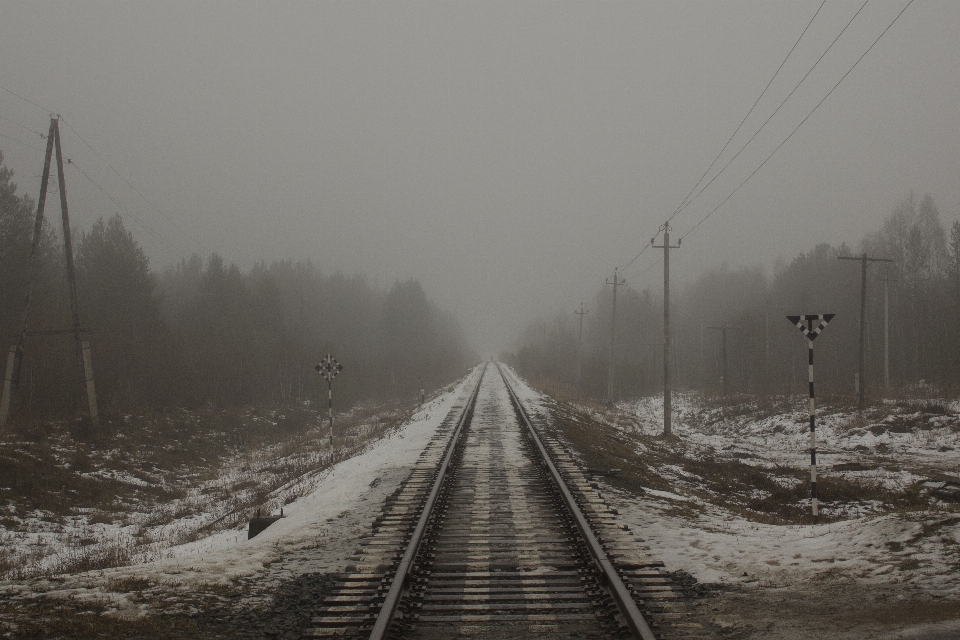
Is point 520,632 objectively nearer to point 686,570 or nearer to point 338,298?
point 686,570

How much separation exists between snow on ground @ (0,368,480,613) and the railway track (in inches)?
17.7

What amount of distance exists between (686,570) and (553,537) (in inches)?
70.1

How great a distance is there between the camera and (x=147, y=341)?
34188mm

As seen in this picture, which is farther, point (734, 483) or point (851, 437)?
point (851, 437)

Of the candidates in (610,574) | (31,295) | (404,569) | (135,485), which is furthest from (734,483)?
(31,295)

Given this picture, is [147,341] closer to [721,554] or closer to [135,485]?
[135,485]

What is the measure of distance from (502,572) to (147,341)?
34467 mm

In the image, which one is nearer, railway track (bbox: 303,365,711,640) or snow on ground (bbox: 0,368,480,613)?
railway track (bbox: 303,365,711,640)

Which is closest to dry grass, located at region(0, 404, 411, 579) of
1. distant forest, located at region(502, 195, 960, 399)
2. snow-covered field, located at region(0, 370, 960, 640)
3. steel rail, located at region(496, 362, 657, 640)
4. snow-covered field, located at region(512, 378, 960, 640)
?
snow-covered field, located at region(0, 370, 960, 640)

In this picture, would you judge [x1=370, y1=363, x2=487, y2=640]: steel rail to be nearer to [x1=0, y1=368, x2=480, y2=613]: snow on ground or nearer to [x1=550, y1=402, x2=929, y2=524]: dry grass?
[x1=0, y1=368, x2=480, y2=613]: snow on ground

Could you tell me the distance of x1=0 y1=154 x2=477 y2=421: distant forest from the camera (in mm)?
26047

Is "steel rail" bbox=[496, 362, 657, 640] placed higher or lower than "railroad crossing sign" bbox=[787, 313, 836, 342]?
lower

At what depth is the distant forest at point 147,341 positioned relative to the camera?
26047mm

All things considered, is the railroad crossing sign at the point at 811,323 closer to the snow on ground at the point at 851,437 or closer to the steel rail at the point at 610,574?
the steel rail at the point at 610,574
